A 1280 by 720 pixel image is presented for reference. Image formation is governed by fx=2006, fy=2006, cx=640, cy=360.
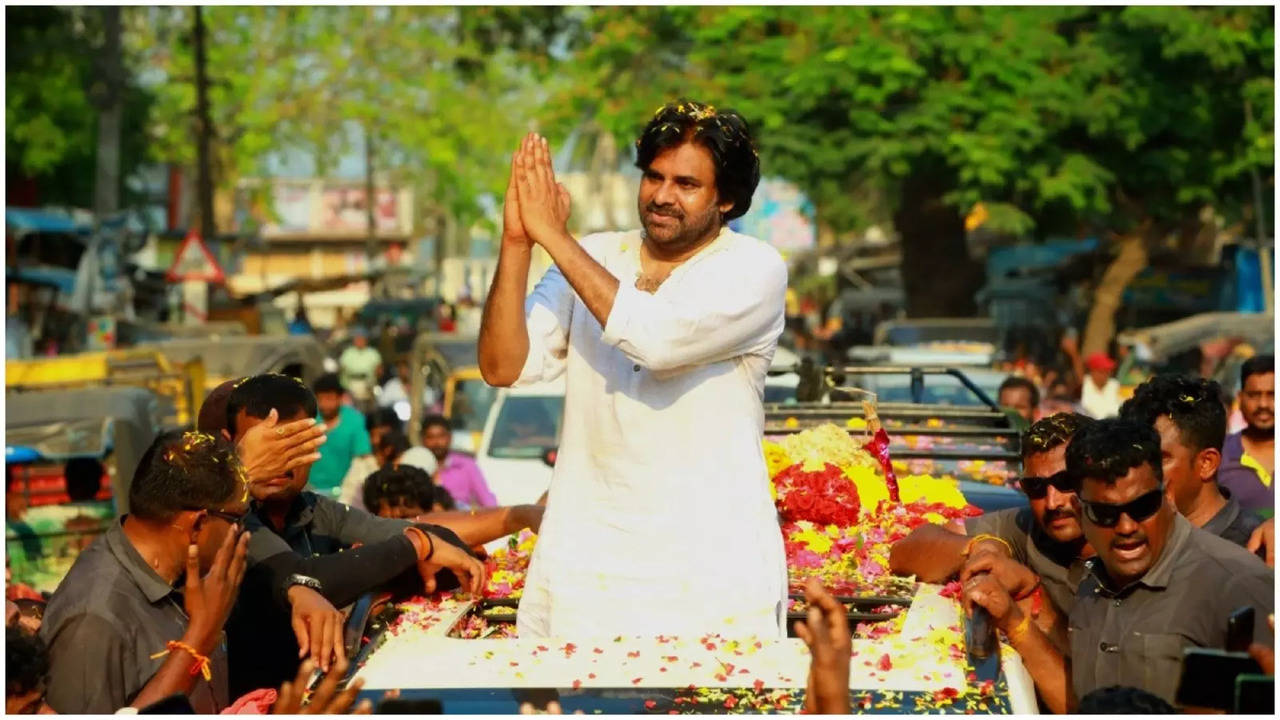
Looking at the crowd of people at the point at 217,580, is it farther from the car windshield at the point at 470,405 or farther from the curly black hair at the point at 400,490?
the car windshield at the point at 470,405

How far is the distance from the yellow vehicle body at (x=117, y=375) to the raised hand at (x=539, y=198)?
12.0m

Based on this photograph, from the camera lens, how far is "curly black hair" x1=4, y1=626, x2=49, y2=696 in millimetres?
4180

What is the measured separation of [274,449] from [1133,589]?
7.45 feet

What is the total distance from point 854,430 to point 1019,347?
62.5 feet

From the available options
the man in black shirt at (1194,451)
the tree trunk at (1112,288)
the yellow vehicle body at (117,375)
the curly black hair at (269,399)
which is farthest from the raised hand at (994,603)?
the tree trunk at (1112,288)

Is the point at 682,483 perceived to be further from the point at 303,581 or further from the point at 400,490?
the point at 400,490

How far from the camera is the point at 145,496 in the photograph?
15.3 feet

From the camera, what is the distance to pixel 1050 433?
5.72 metres

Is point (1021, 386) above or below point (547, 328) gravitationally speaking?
below

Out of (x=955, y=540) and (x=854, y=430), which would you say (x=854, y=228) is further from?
(x=955, y=540)

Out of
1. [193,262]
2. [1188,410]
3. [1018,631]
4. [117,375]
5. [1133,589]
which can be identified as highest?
[193,262]

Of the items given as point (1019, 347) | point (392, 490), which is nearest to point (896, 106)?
point (1019, 347)

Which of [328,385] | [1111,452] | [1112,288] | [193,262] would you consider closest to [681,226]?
[1111,452]

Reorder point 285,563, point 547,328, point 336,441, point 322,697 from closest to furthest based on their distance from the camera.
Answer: point 322,697
point 547,328
point 285,563
point 336,441
